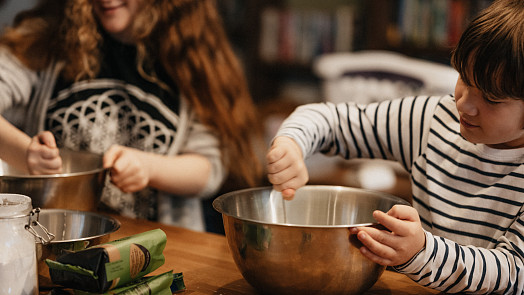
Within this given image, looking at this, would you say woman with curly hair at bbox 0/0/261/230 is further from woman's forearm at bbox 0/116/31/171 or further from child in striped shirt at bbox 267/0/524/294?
child in striped shirt at bbox 267/0/524/294

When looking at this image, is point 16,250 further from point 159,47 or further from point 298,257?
point 159,47

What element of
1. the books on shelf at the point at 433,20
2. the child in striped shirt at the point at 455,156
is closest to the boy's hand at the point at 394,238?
the child in striped shirt at the point at 455,156

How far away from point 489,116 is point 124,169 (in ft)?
2.09

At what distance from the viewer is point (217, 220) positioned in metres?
1.56

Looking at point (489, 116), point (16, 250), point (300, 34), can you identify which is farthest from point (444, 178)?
point (300, 34)

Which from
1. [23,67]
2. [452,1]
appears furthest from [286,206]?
[452,1]

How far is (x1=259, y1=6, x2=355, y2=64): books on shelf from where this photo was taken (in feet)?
9.73

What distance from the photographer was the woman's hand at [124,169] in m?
1.09

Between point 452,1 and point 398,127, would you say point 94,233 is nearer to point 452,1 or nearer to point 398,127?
point 398,127

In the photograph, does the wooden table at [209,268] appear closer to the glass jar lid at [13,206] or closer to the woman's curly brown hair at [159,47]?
the glass jar lid at [13,206]

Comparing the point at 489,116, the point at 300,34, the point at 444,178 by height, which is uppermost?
the point at 300,34

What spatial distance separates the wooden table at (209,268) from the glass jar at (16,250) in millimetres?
140

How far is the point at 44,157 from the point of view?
3.43 ft

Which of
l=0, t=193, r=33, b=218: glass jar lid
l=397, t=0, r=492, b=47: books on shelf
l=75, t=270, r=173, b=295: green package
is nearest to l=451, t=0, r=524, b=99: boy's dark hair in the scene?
l=75, t=270, r=173, b=295: green package
